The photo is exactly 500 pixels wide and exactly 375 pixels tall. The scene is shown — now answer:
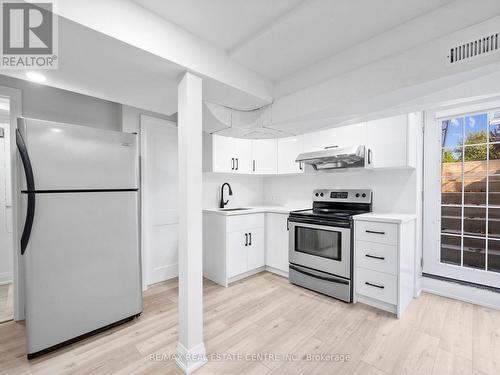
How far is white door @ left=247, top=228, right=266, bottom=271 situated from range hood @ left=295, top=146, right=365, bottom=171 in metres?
1.19

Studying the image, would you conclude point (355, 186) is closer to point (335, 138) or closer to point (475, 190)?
point (335, 138)

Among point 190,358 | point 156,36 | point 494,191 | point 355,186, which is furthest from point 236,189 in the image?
point 494,191

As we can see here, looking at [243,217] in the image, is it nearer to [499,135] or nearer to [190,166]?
[190,166]

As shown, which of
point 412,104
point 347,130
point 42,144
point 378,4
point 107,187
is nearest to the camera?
point 378,4

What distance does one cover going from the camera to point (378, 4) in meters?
1.33

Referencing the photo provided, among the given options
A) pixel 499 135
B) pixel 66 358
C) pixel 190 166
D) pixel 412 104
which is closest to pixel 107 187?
pixel 190 166

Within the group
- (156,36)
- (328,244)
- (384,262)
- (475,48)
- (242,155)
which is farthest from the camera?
(242,155)

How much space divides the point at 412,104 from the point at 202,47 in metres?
1.66

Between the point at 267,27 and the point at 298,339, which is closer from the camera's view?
the point at 267,27

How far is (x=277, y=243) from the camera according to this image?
131 inches

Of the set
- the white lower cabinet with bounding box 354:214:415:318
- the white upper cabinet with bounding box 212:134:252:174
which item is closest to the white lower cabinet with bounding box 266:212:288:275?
the white upper cabinet with bounding box 212:134:252:174

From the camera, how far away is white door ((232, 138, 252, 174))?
138 inches

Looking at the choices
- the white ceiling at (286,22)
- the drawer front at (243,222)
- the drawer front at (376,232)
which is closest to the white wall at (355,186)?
the drawer front at (376,232)

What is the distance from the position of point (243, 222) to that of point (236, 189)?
834 millimetres
